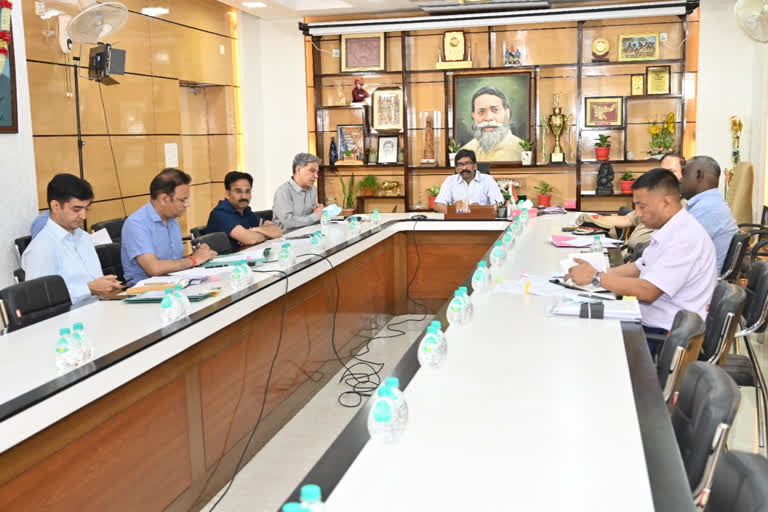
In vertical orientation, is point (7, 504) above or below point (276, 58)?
below

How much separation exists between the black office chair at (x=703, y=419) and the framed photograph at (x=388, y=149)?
7375 millimetres

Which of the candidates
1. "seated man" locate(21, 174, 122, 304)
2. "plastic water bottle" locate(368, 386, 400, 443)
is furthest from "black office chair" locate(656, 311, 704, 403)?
"seated man" locate(21, 174, 122, 304)

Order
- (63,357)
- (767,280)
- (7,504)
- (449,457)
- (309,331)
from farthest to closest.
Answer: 1. (309,331)
2. (767,280)
3. (63,357)
4. (7,504)
5. (449,457)

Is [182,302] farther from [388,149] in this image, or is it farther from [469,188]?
[388,149]

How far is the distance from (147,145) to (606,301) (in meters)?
5.31

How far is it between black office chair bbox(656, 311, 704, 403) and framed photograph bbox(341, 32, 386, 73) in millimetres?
7067

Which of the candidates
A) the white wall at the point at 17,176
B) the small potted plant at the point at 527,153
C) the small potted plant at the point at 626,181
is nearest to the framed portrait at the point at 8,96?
the white wall at the point at 17,176

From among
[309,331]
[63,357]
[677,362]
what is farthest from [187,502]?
[677,362]

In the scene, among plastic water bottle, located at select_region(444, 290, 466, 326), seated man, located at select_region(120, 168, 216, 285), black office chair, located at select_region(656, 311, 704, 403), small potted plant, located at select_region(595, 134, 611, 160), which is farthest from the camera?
small potted plant, located at select_region(595, 134, 611, 160)

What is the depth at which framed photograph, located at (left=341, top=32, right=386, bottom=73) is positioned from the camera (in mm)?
8953

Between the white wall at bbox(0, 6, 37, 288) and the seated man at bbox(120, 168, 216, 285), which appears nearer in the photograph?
the seated man at bbox(120, 168, 216, 285)

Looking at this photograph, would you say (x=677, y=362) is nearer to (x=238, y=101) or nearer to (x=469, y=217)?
→ (x=469, y=217)

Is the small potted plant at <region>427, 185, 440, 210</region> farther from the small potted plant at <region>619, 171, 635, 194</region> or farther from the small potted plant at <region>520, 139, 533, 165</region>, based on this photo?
the small potted plant at <region>619, 171, 635, 194</region>

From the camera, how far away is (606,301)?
115 inches
